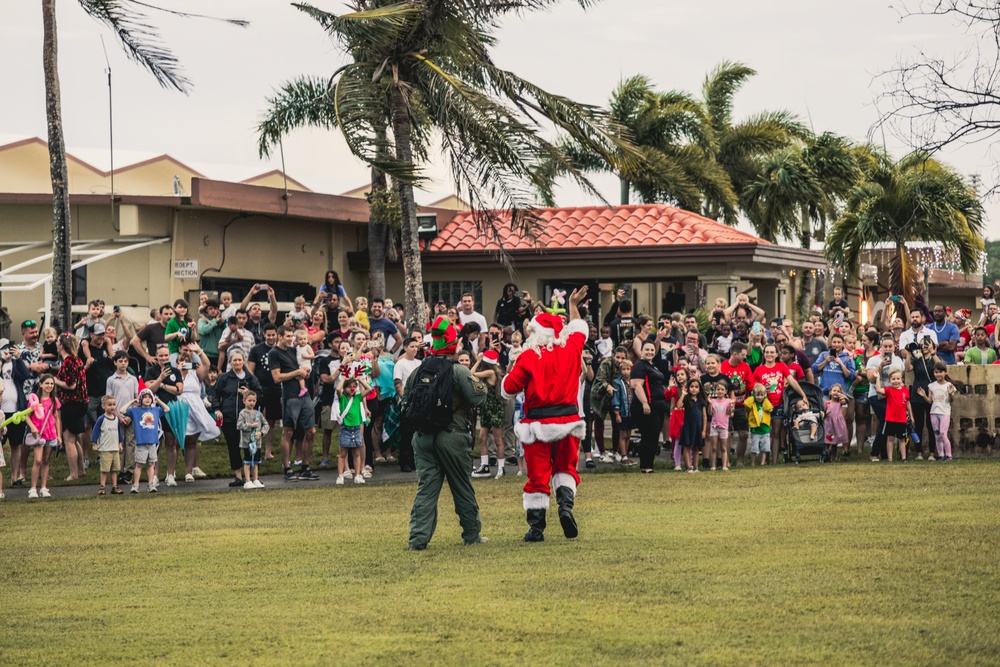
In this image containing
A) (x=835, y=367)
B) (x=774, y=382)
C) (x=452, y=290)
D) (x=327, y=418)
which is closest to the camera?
(x=774, y=382)

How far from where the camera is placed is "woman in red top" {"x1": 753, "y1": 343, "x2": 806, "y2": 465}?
58.6 ft

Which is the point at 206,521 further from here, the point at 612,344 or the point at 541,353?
the point at 612,344

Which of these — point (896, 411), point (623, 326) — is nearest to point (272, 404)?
point (623, 326)

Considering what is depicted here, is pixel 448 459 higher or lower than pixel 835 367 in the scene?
lower

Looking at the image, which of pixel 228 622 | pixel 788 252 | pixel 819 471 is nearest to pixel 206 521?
pixel 228 622

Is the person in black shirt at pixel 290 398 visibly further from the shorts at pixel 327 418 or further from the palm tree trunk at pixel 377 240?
the palm tree trunk at pixel 377 240

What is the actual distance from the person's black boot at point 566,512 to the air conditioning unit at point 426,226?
17.7 meters

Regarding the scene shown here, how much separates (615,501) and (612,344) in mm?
6400

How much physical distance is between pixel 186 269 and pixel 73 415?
25.1ft

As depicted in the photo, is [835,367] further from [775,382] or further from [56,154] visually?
[56,154]

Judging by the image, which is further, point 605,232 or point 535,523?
point 605,232

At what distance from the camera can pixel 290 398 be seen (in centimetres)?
1706

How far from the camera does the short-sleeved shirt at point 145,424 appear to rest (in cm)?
1594

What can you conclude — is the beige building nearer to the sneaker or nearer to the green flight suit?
the sneaker
